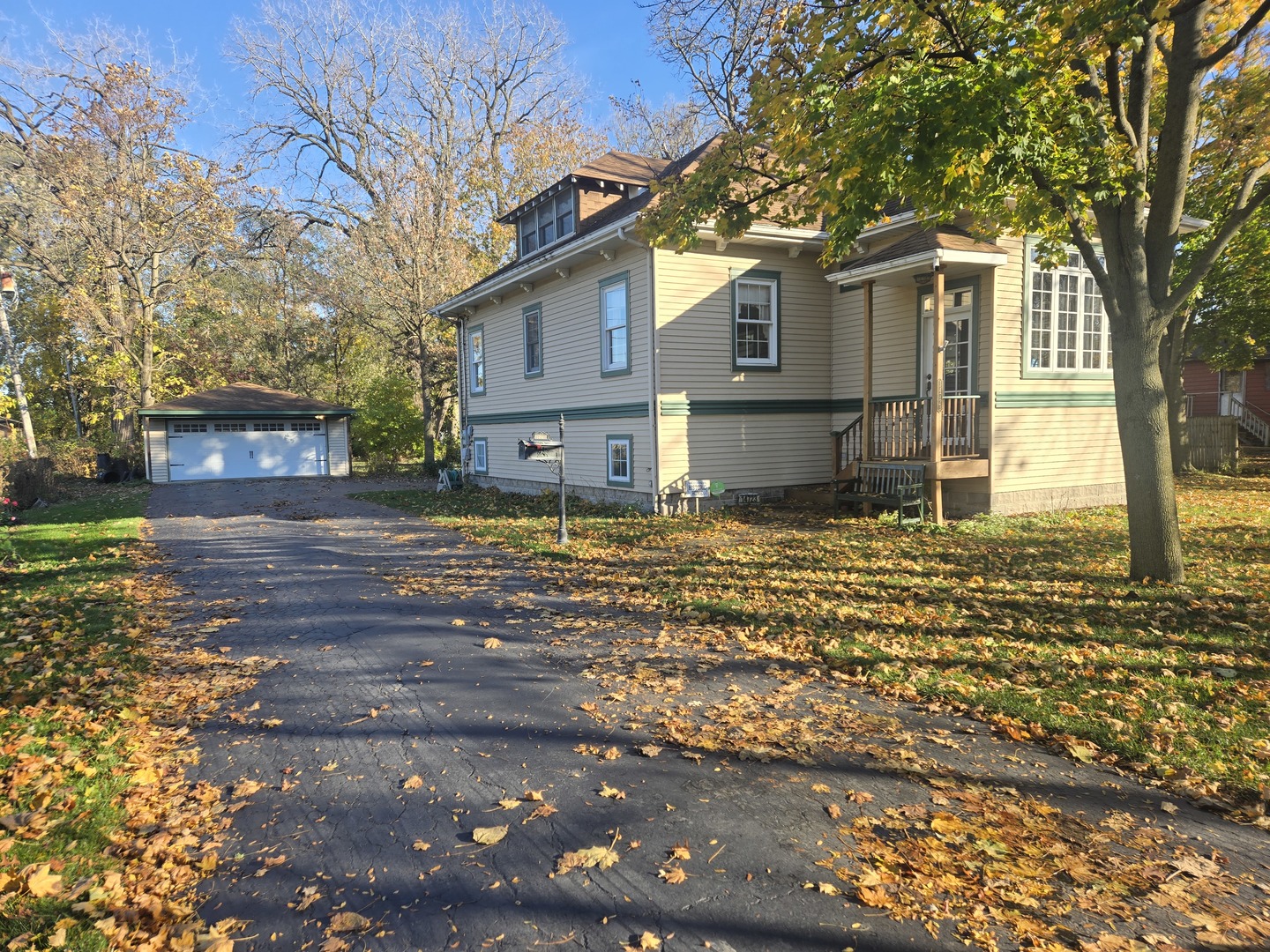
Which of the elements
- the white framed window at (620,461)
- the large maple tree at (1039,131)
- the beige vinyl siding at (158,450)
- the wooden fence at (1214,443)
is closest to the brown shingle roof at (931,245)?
the large maple tree at (1039,131)

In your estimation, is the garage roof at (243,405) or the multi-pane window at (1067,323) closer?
the multi-pane window at (1067,323)

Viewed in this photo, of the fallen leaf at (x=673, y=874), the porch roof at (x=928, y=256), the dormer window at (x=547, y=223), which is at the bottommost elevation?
the fallen leaf at (x=673, y=874)

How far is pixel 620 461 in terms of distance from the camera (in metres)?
14.2

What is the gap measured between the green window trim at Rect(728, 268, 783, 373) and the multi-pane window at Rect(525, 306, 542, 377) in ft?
17.2

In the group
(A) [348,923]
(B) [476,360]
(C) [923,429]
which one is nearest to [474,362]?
(B) [476,360]

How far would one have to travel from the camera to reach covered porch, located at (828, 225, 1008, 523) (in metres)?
11.0

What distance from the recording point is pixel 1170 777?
3707mm

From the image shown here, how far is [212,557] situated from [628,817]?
373 inches

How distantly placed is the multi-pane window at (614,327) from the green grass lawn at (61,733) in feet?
28.0

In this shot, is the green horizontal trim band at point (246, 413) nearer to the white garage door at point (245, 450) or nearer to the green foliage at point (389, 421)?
the white garage door at point (245, 450)

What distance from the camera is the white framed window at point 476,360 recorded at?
20.3 metres

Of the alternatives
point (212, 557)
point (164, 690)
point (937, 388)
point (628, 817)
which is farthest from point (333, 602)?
point (937, 388)

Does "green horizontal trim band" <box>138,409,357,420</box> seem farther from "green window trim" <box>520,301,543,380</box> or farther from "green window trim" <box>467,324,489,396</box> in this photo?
"green window trim" <box>520,301,543,380</box>

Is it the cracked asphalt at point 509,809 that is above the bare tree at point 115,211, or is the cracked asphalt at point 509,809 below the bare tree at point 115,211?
below
